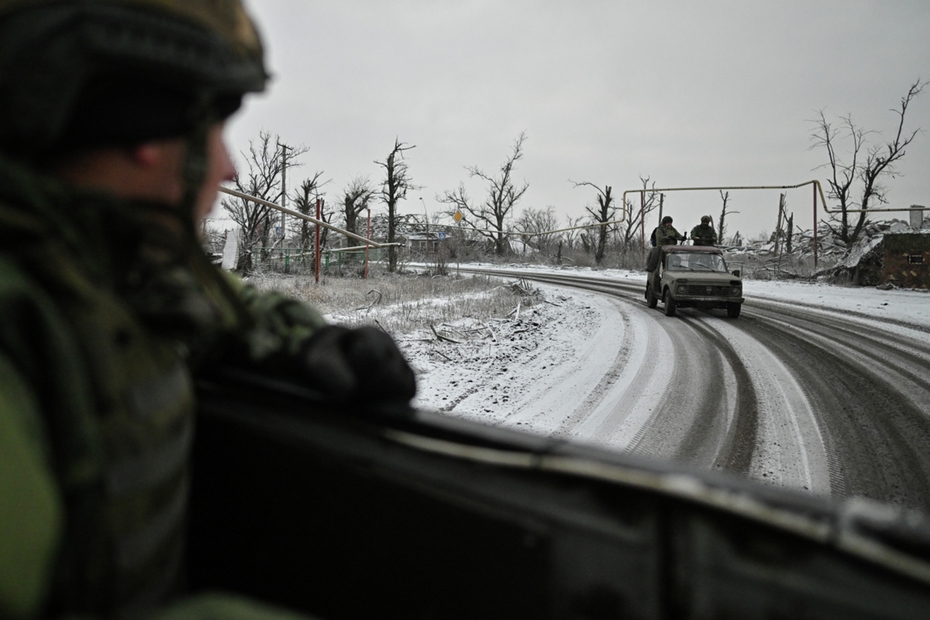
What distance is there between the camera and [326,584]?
1.19 metres

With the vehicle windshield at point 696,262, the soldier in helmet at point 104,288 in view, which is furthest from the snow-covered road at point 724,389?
the soldier in helmet at point 104,288

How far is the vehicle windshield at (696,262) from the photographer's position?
39.3ft

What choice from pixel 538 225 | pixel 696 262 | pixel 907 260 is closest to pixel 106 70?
pixel 696 262

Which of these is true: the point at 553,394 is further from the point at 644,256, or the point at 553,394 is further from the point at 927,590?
the point at 644,256

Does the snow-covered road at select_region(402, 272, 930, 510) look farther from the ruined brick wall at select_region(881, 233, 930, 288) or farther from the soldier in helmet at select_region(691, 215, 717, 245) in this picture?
the ruined brick wall at select_region(881, 233, 930, 288)

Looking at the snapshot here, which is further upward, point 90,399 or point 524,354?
point 90,399

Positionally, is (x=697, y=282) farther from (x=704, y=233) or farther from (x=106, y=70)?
(x=106, y=70)

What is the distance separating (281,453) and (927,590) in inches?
44.2

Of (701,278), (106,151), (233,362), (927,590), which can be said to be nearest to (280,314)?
(233,362)

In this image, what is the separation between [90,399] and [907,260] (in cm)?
2203

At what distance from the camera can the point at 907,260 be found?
1706 centimetres

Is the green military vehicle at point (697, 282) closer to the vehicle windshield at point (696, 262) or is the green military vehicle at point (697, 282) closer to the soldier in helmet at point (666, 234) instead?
the vehicle windshield at point (696, 262)

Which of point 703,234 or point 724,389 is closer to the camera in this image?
point 724,389

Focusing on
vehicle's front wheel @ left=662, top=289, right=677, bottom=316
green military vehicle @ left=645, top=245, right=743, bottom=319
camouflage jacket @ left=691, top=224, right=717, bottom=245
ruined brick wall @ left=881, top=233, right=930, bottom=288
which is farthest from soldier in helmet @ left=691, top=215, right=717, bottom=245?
ruined brick wall @ left=881, top=233, right=930, bottom=288
